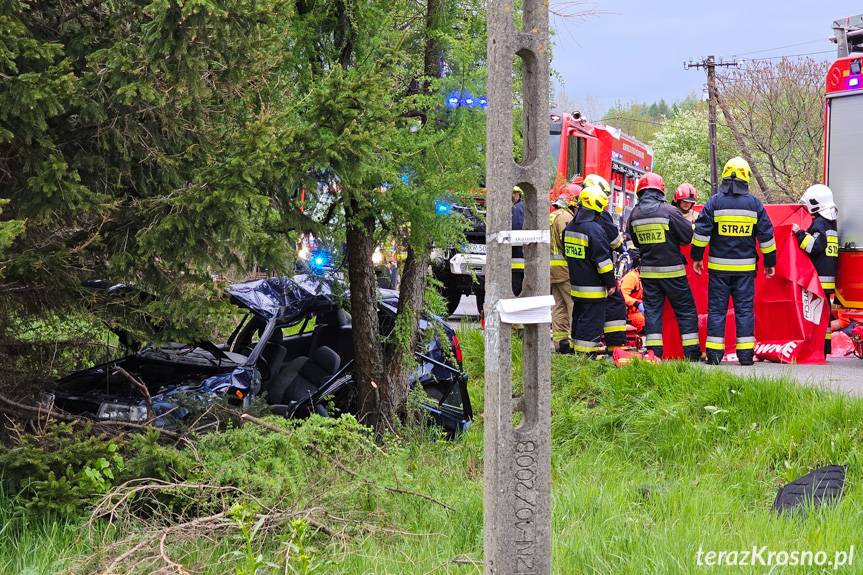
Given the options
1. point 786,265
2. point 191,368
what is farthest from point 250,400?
point 786,265

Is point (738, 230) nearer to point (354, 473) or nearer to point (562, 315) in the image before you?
point (562, 315)

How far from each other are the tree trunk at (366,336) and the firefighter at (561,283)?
342 cm

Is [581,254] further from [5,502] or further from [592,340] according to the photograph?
[5,502]

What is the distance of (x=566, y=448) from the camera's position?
646 centimetres

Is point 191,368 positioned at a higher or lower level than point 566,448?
higher

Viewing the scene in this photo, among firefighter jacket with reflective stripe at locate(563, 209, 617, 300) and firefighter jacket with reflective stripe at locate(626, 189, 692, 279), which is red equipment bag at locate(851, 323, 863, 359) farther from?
firefighter jacket with reflective stripe at locate(563, 209, 617, 300)

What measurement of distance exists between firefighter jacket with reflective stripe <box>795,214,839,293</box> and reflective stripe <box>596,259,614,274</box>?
6.35 ft

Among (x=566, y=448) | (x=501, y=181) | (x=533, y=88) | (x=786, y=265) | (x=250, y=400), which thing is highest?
(x=533, y=88)

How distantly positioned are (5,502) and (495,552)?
2.61 metres

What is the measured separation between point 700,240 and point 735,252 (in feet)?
1.21

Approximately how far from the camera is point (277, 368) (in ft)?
24.0

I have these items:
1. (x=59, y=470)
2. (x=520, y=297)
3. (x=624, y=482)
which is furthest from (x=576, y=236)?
(x=520, y=297)

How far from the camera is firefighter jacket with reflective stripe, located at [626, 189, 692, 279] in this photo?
839 centimetres

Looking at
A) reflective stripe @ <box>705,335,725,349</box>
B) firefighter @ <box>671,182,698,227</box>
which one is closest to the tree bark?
reflective stripe @ <box>705,335,725,349</box>
